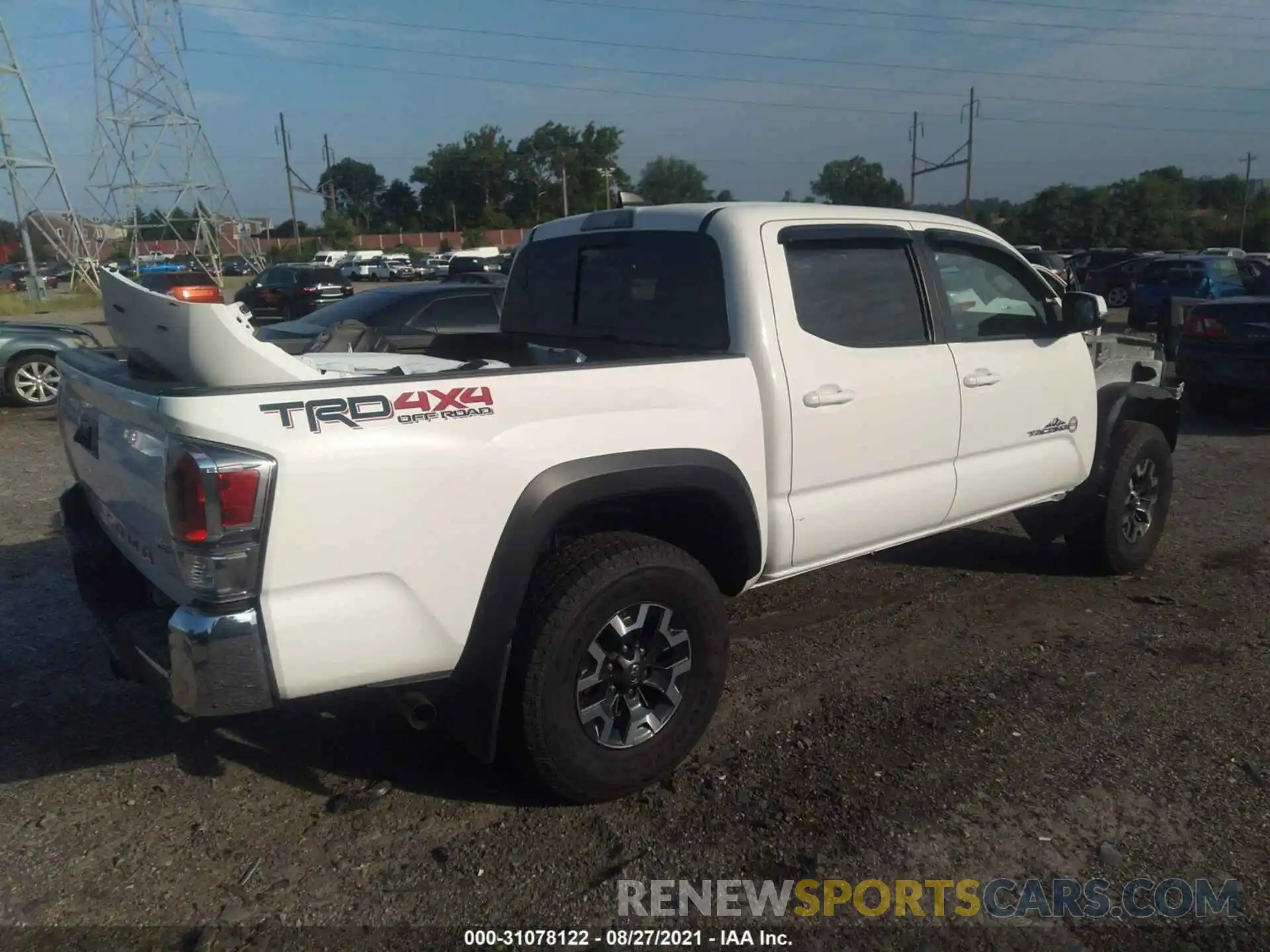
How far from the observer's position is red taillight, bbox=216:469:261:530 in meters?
2.57

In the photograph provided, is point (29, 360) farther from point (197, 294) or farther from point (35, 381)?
point (197, 294)

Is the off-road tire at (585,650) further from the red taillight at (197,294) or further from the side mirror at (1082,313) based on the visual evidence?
the side mirror at (1082,313)

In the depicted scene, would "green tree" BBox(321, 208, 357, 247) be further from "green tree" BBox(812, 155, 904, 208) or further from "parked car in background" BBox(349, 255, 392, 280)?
"green tree" BBox(812, 155, 904, 208)

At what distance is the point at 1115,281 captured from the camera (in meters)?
26.8

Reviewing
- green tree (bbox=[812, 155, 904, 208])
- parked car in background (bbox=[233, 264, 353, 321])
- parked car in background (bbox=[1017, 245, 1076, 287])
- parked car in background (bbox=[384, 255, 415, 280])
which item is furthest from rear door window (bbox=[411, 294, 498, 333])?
parked car in background (bbox=[384, 255, 415, 280])

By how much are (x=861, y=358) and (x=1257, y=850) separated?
2116 mm

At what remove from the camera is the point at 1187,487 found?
8.08 metres

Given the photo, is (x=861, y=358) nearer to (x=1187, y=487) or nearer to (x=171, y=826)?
(x=171, y=826)

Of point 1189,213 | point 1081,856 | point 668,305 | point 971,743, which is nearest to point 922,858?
point 1081,856

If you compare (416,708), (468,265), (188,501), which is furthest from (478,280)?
(468,265)

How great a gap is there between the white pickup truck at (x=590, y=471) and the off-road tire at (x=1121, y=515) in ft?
1.27

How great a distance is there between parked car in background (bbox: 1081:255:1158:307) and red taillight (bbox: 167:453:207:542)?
26948 mm

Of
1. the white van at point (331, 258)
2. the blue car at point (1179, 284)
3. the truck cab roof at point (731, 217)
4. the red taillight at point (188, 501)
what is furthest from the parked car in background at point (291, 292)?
the white van at point (331, 258)

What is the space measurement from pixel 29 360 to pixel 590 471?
11.3 metres
